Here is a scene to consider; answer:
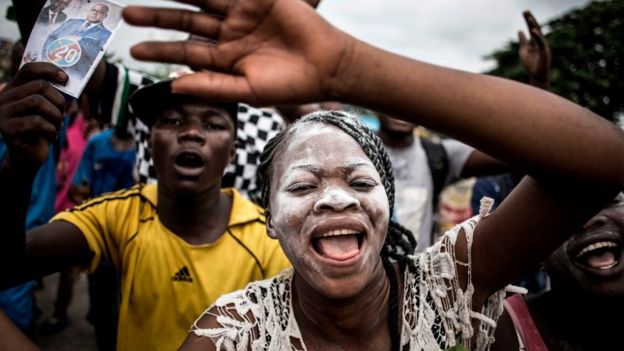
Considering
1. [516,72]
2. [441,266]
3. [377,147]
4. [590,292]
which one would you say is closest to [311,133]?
[377,147]

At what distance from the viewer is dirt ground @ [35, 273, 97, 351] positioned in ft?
14.4

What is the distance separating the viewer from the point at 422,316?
5.16 ft

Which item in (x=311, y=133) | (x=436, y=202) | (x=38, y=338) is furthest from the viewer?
(x=38, y=338)

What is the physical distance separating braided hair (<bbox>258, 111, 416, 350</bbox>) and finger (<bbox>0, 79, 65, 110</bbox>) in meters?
0.74

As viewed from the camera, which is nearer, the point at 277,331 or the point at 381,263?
the point at 277,331

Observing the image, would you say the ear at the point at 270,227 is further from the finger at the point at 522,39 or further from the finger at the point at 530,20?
the finger at the point at 522,39

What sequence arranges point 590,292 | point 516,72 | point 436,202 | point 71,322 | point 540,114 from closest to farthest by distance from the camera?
1. point 540,114
2. point 590,292
3. point 436,202
4. point 71,322
5. point 516,72

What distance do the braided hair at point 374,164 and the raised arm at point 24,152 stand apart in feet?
2.41

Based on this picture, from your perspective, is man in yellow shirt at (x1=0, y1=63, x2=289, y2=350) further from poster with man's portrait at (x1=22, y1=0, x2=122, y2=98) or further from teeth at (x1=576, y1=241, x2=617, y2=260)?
teeth at (x1=576, y1=241, x2=617, y2=260)

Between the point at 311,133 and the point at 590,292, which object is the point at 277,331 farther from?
the point at 590,292

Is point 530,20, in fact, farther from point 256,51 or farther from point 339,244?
point 256,51

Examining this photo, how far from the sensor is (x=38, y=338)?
444 cm

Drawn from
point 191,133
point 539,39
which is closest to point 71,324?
point 191,133

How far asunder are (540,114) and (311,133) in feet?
2.50
